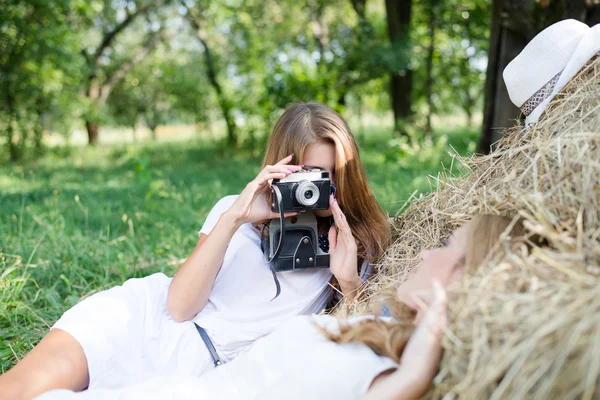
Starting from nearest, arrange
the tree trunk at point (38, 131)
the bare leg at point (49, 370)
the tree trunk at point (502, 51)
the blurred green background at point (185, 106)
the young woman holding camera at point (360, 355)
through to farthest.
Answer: the young woman holding camera at point (360, 355)
the bare leg at point (49, 370)
the blurred green background at point (185, 106)
the tree trunk at point (502, 51)
the tree trunk at point (38, 131)

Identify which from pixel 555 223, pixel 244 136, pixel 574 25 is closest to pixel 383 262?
pixel 555 223

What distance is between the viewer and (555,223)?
1469mm

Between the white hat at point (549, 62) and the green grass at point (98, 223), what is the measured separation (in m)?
0.61

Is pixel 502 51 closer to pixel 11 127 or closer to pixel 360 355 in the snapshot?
pixel 360 355

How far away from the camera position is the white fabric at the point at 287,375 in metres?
1.48

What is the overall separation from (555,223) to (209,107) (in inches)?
550

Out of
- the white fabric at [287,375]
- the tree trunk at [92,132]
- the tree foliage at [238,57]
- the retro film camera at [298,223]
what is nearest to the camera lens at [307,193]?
the retro film camera at [298,223]

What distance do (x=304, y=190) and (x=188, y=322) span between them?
71cm

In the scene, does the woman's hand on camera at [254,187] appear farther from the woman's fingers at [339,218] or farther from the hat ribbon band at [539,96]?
the hat ribbon band at [539,96]

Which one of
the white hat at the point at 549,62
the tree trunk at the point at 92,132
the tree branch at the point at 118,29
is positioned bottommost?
the tree trunk at the point at 92,132

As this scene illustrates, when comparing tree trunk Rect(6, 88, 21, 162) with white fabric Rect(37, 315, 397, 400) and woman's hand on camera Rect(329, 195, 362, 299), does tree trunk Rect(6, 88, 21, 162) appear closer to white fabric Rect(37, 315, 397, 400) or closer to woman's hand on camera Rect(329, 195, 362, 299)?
woman's hand on camera Rect(329, 195, 362, 299)

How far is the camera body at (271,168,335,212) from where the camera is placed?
7.03ft

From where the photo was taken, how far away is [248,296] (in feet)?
7.49

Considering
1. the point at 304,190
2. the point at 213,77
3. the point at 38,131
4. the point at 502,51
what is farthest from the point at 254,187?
the point at 213,77
